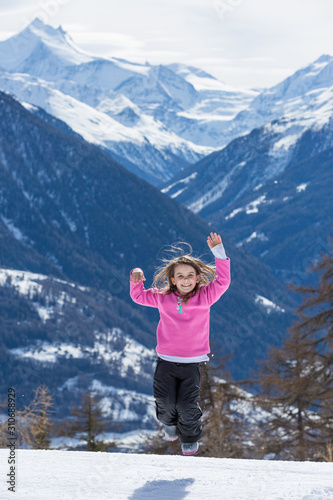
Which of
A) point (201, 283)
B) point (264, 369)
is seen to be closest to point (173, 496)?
point (201, 283)

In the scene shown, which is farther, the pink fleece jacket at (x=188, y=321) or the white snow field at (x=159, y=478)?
the pink fleece jacket at (x=188, y=321)

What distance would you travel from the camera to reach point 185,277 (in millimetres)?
5988

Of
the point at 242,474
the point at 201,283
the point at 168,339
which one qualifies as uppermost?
the point at 201,283

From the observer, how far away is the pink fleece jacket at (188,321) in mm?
6008

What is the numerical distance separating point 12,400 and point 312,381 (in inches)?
482

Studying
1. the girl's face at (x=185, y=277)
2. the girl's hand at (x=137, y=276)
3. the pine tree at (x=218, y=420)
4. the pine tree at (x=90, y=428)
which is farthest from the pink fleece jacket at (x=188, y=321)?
the pine tree at (x=90, y=428)

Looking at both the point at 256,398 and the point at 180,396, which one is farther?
the point at 256,398

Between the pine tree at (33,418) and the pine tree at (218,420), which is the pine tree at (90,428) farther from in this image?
the pine tree at (218,420)

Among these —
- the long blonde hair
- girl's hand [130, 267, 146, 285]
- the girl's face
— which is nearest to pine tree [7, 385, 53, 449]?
girl's hand [130, 267, 146, 285]

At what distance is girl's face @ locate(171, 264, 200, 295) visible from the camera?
596 centimetres

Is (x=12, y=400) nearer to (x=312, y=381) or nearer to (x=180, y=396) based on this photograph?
(x=180, y=396)

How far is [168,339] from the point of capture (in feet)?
19.9

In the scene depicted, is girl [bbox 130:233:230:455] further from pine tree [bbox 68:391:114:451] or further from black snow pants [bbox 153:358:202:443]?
pine tree [bbox 68:391:114:451]

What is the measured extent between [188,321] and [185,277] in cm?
44
